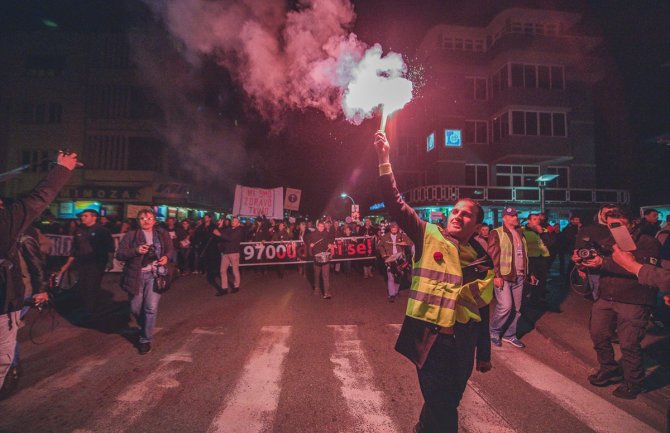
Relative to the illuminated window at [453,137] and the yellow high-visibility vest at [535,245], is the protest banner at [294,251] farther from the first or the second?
the illuminated window at [453,137]

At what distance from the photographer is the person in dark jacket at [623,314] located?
3949 millimetres

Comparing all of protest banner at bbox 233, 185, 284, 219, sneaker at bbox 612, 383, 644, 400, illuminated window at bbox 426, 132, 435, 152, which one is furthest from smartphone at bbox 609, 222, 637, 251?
illuminated window at bbox 426, 132, 435, 152

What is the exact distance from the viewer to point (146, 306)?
17.5ft

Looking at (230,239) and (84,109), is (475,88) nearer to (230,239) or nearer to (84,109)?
(230,239)

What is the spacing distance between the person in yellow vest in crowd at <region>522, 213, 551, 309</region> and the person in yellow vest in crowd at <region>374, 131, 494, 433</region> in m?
5.35

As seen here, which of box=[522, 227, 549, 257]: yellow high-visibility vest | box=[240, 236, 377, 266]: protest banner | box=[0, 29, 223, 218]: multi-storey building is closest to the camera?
box=[522, 227, 549, 257]: yellow high-visibility vest

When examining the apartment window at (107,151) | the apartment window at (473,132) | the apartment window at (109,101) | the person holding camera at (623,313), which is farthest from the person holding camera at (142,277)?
the apartment window at (473,132)

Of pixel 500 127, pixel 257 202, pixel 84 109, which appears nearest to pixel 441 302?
pixel 257 202

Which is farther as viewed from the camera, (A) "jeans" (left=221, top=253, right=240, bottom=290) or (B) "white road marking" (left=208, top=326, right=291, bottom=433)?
(A) "jeans" (left=221, top=253, right=240, bottom=290)

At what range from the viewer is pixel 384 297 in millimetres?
9461

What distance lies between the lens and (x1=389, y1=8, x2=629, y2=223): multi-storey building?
88.4 feet

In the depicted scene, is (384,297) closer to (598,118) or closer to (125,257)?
(125,257)

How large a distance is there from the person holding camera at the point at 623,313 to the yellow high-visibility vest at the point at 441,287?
2.12 meters

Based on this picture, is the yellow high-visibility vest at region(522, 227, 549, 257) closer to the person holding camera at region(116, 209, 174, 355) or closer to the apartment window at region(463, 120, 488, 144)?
the person holding camera at region(116, 209, 174, 355)
